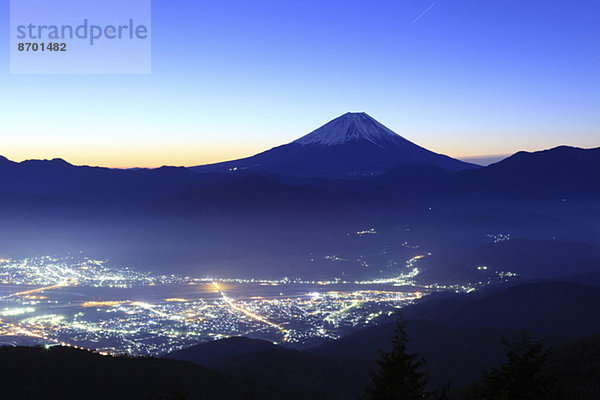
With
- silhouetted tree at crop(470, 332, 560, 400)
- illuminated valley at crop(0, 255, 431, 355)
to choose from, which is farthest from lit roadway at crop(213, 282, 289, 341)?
silhouetted tree at crop(470, 332, 560, 400)

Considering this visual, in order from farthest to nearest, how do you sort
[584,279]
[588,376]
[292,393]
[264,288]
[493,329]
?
[264,288] → [584,279] → [493,329] → [292,393] → [588,376]

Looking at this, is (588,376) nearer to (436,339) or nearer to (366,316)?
(436,339)

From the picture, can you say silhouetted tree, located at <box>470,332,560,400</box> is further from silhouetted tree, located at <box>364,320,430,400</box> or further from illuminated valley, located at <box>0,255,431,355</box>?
illuminated valley, located at <box>0,255,431,355</box>

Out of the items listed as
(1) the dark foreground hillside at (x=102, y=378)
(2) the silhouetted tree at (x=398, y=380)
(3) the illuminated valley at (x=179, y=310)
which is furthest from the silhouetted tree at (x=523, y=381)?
(3) the illuminated valley at (x=179, y=310)

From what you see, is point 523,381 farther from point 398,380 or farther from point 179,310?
point 179,310

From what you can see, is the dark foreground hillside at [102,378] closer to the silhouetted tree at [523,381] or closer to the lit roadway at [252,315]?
the silhouetted tree at [523,381]

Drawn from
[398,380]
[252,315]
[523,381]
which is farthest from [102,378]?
[252,315]

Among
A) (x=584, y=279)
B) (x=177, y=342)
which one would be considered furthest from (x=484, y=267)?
(x=177, y=342)

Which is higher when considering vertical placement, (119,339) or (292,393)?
(292,393)

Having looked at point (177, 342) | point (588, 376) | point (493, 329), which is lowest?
point (177, 342)

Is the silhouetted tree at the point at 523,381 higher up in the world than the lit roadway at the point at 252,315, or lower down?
higher up

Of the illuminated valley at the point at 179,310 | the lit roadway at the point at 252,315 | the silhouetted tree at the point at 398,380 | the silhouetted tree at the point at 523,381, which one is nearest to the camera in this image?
the silhouetted tree at the point at 523,381
